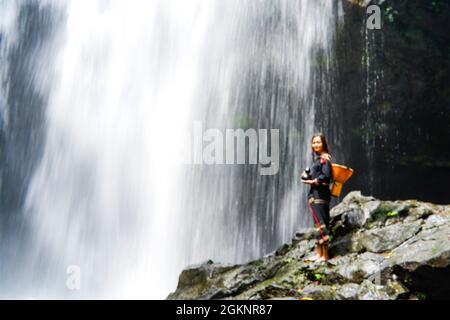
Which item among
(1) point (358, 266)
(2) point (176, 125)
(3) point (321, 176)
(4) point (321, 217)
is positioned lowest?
(1) point (358, 266)

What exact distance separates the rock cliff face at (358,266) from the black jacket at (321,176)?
3.51 feet

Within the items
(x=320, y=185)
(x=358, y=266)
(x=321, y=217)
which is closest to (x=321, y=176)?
(x=320, y=185)

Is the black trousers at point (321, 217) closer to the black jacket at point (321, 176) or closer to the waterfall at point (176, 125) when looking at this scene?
the black jacket at point (321, 176)

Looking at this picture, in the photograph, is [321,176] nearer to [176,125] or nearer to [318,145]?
[318,145]

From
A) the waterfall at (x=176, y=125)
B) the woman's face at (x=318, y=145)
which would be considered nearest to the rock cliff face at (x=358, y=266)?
the woman's face at (x=318, y=145)

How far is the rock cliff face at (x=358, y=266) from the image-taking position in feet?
15.4

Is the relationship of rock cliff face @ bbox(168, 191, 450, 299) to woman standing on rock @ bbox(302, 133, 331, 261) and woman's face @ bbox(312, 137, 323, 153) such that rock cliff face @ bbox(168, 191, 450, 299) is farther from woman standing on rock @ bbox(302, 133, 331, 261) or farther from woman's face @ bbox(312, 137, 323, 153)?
woman's face @ bbox(312, 137, 323, 153)

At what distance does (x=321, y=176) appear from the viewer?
5.16 m

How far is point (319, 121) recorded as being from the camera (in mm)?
15484

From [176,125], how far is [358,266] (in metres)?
10.7

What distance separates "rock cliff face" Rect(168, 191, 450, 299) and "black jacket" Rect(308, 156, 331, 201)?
3.51 ft

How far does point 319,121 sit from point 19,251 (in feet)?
57.9

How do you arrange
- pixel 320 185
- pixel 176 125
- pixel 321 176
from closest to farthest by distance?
pixel 321 176
pixel 320 185
pixel 176 125

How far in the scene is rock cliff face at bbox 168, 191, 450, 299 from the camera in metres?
4.68
